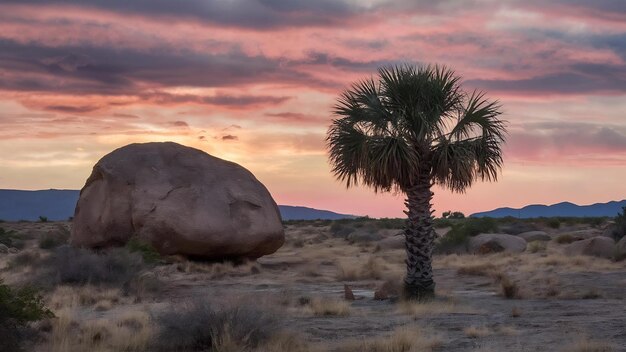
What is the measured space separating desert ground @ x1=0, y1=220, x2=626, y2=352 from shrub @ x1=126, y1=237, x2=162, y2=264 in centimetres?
8

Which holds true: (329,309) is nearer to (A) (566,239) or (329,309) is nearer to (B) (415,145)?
(B) (415,145)

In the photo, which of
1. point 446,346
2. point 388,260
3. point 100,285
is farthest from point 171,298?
point 388,260

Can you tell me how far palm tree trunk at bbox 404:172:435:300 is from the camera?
19000 millimetres

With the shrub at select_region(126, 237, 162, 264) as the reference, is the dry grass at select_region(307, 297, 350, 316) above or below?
below

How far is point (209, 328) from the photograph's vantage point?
11.7 m

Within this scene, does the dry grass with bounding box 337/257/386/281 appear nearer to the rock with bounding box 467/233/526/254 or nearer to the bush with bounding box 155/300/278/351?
the rock with bounding box 467/233/526/254

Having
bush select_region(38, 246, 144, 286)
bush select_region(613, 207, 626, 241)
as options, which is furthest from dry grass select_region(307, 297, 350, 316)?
bush select_region(613, 207, 626, 241)

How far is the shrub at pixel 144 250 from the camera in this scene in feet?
78.9

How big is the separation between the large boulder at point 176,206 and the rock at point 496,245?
12138mm

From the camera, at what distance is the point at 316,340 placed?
12820 mm

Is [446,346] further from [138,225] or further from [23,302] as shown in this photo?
[138,225]

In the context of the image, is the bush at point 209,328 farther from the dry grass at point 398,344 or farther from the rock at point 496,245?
the rock at point 496,245

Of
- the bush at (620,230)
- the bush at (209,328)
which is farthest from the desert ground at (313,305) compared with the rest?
the bush at (620,230)

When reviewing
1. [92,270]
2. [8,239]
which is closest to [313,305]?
[92,270]
